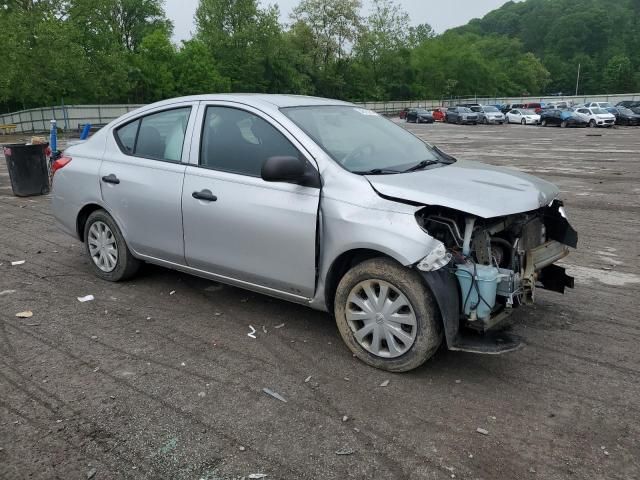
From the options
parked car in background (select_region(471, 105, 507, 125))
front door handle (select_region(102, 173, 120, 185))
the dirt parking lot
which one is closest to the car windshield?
the dirt parking lot

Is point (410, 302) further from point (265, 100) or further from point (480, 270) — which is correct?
point (265, 100)

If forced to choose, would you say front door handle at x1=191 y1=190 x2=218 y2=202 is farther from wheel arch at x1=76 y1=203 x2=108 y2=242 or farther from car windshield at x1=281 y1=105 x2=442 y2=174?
wheel arch at x1=76 y1=203 x2=108 y2=242

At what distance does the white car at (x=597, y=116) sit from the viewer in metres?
37.7

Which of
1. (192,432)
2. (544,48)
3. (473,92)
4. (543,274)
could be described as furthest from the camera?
(544,48)

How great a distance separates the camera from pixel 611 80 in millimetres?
117500

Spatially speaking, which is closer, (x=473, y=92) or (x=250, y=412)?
(x=250, y=412)

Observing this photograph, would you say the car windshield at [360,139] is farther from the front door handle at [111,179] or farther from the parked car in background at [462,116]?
the parked car in background at [462,116]

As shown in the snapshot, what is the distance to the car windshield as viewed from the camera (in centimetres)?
409

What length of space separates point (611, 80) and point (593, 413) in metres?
133

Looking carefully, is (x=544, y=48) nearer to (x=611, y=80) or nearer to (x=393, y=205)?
(x=611, y=80)

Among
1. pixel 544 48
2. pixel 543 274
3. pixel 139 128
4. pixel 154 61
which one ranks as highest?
pixel 544 48

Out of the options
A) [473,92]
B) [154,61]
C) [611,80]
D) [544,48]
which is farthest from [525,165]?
[544,48]

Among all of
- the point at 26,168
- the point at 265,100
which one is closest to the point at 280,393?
the point at 265,100

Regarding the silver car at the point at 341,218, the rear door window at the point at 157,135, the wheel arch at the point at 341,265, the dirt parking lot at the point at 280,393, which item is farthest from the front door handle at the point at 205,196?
the wheel arch at the point at 341,265
